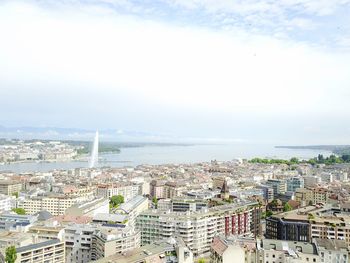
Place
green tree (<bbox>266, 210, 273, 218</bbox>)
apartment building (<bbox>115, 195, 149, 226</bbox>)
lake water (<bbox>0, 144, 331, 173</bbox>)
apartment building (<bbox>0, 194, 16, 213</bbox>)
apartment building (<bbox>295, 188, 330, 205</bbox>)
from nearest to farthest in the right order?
apartment building (<bbox>115, 195, 149, 226</bbox>) < green tree (<bbox>266, 210, 273, 218</bbox>) < apartment building (<bbox>0, 194, 16, 213</bbox>) < apartment building (<bbox>295, 188, 330, 205</bbox>) < lake water (<bbox>0, 144, 331, 173</bbox>)

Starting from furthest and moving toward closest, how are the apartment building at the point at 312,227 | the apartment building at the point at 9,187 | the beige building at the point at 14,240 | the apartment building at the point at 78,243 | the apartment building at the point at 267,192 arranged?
the apartment building at the point at 9,187 → the apartment building at the point at 267,192 → the apartment building at the point at 312,227 → the apartment building at the point at 78,243 → the beige building at the point at 14,240

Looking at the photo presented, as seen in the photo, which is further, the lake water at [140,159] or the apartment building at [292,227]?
the lake water at [140,159]

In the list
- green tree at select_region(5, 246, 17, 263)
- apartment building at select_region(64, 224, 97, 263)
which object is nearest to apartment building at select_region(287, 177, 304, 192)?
apartment building at select_region(64, 224, 97, 263)

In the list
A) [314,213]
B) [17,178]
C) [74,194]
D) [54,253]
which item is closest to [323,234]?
[314,213]

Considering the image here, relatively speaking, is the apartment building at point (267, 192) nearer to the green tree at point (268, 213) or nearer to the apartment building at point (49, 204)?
the green tree at point (268, 213)

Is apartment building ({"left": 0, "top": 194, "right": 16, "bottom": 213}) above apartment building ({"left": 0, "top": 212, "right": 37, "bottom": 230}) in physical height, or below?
below

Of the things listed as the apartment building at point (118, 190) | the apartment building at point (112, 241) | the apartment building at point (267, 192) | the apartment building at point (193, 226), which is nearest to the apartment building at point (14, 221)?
the apartment building at point (112, 241)

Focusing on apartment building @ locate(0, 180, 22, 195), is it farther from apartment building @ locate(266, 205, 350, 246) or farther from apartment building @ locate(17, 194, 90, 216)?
apartment building @ locate(266, 205, 350, 246)
